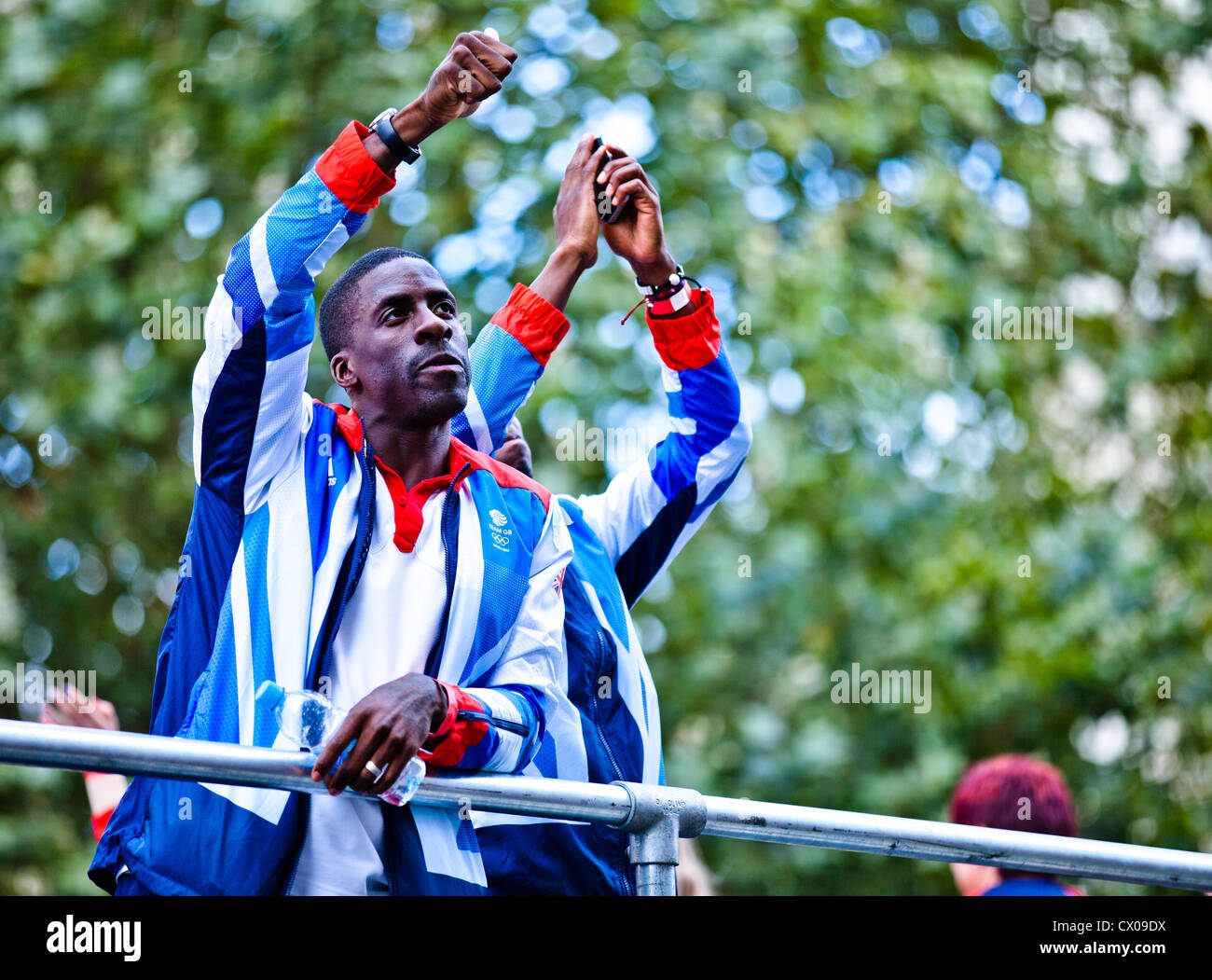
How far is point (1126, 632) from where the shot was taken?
649cm

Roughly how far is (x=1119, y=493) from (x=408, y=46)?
13.1 feet

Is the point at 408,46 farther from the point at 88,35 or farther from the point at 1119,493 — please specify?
the point at 1119,493

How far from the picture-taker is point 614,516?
3.55 metres

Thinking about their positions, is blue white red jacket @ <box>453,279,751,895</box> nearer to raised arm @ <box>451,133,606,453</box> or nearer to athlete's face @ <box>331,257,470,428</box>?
raised arm @ <box>451,133,606,453</box>

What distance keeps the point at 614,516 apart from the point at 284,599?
127 centimetres

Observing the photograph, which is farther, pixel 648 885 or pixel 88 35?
pixel 88 35

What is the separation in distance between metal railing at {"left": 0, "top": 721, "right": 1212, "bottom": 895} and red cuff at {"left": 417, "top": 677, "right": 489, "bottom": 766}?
4.5 inches

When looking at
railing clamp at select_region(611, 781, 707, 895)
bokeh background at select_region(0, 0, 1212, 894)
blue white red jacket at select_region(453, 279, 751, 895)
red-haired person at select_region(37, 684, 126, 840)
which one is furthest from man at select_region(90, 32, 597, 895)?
bokeh background at select_region(0, 0, 1212, 894)

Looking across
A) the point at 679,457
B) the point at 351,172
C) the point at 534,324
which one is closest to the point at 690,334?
the point at 679,457

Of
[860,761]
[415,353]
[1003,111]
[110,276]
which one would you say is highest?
[415,353]

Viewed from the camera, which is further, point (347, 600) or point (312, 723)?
point (347, 600)

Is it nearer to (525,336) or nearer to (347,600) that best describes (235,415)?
(347,600)

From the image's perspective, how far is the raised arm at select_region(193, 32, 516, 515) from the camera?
8.20ft
